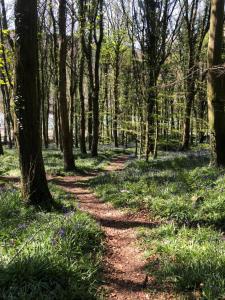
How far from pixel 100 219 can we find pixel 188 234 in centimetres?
264

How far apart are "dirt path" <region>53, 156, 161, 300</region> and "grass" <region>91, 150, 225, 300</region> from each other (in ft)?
0.87

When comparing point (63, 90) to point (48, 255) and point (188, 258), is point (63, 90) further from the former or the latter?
point (188, 258)

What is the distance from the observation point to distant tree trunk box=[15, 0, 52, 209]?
7.82 m

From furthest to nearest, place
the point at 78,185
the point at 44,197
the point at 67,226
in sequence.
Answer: the point at 78,185 < the point at 44,197 < the point at 67,226

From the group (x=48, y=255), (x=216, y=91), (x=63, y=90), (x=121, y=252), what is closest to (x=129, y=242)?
(x=121, y=252)

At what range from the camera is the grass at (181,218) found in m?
5.09

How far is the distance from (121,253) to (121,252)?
1.7 inches

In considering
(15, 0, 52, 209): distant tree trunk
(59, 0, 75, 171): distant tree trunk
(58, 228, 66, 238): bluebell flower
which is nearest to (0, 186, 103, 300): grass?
(58, 228, 66, 238): bluebell flower

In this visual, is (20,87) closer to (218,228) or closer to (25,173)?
(25,173)

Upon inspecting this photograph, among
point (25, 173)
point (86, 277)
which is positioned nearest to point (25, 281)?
point (86, 277)

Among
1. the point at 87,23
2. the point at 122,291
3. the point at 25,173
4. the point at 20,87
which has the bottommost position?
the point at 122,291

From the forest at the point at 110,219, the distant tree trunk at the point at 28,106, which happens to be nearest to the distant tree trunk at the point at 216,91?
the forest at the point at 110,219

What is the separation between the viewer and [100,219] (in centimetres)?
864

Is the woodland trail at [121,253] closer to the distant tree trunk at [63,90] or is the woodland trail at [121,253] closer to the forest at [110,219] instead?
the forest at [110,219]
